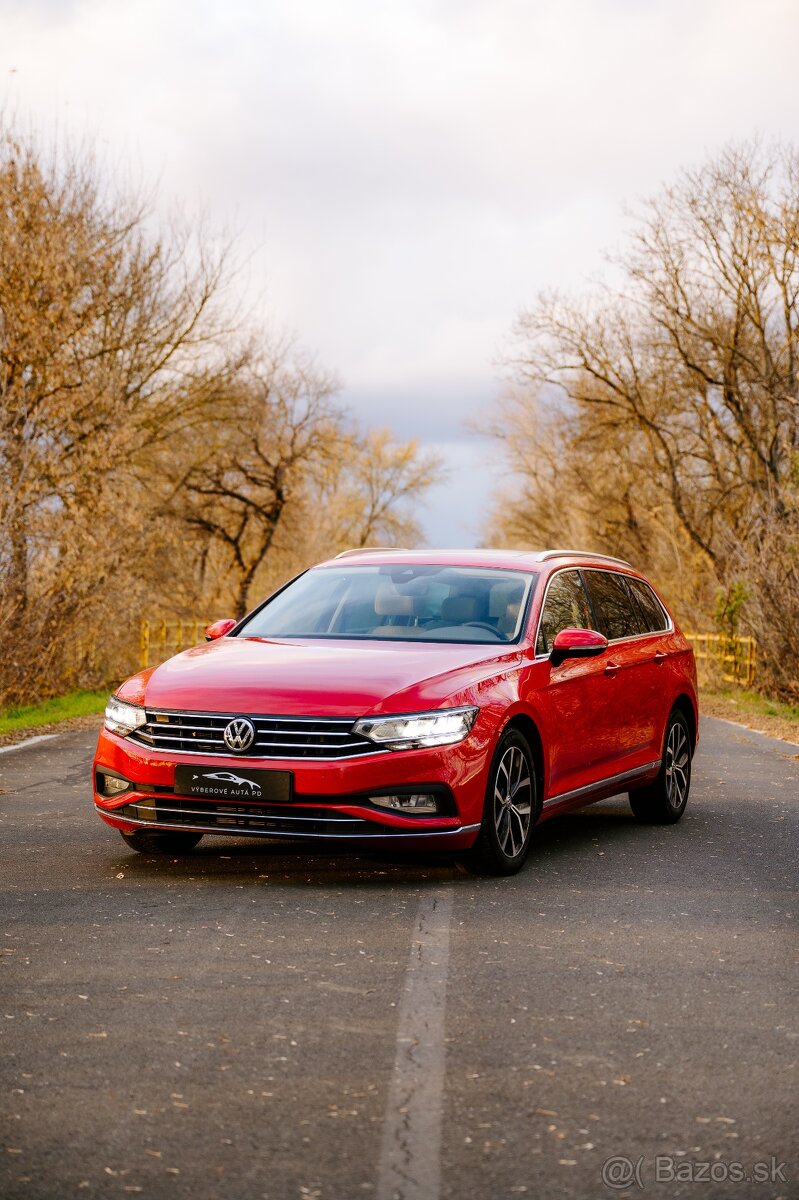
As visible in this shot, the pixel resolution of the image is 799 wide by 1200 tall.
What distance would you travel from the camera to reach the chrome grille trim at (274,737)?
728cm

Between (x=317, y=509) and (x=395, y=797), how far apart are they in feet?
201

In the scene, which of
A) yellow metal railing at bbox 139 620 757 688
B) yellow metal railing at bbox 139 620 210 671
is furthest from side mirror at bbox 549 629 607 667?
yellow metal railing at bbox 139 620 210 671

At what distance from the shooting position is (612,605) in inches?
393

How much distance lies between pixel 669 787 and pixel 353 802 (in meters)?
3.62

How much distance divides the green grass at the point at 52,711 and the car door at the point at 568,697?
9157mm

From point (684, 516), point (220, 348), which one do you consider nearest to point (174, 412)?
point (220, 348)

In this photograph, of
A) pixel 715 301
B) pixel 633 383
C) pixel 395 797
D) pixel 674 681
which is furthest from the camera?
pixel 633 383

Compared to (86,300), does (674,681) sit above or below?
below

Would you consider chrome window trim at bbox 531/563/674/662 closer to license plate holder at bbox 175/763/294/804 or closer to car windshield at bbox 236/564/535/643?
car windshield at bbox 236/564/535/643

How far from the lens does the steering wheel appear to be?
850cm

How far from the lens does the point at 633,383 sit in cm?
3528

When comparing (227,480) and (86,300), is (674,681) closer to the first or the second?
(86,300)

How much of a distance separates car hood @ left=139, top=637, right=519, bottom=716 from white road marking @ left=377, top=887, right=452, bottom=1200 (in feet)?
4.33

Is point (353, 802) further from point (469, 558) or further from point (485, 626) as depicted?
point (469, 558)
